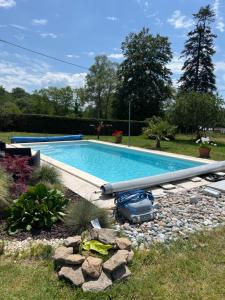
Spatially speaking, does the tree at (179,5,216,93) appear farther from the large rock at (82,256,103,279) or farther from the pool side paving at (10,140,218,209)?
the large rock at (82,256,103,279)

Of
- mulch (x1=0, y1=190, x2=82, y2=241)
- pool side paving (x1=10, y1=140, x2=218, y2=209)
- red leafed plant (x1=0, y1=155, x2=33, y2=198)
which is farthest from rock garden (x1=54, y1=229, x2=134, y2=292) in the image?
red leafed plant (x1=0, y1=155, x2=33, y2=198)

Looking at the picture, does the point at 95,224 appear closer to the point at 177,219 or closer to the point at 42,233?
the point at 42,233

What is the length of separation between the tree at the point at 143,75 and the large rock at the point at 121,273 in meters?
28.2

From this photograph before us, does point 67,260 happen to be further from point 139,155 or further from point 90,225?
point 139,155

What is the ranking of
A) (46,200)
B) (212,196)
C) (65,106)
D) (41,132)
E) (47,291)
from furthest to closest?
(65,106), (41,132), (212,196), (46,200), (47,291)

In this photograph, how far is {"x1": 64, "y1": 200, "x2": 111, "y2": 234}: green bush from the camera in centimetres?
375

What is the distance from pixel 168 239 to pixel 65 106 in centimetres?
4124

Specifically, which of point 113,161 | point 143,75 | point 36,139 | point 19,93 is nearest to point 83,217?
point 113,161

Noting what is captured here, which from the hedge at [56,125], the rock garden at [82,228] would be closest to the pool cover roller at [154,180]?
the rock garden at [82,228]

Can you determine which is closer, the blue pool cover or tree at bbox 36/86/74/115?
the blue pool cover

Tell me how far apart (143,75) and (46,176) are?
27138mm

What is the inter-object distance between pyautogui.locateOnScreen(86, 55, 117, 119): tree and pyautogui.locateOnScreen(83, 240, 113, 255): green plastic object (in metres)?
33.9

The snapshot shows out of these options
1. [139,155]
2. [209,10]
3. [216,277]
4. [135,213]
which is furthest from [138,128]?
[216,277]

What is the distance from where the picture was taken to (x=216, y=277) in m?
2.76
